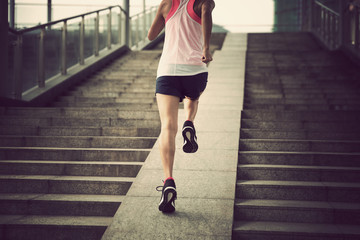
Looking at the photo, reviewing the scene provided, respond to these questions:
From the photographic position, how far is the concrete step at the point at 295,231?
310cm

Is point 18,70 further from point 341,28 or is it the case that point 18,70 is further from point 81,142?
point 341,28

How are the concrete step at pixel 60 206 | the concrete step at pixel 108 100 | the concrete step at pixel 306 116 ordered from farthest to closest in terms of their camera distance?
the concrete step at pixel 108 100, the concrete step at pixel 306 116, the concrete step at pixel 60 206

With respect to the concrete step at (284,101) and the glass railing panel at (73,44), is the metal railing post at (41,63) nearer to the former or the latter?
the glass railing panel at (73,44)

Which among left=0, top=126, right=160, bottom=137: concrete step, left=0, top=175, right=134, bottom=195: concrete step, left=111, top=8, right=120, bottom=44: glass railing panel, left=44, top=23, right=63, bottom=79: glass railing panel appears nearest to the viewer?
left=0, top=175, right=134, bottom=195: concrete step

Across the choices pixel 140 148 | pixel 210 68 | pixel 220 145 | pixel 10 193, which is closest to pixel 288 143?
pixel 220 145

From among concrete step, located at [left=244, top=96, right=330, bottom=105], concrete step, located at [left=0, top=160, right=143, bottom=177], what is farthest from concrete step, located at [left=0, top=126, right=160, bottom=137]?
concrete step, located at [left=244, top=96, right=330, bottom=105]

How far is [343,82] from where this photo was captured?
8.04 metres

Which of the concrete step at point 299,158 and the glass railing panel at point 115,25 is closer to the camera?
the concrete step at point 299,158

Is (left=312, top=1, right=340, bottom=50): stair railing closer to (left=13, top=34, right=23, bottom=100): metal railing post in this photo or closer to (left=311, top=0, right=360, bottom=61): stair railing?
(left=311, top=0, right=360, bottom=61): stair railing

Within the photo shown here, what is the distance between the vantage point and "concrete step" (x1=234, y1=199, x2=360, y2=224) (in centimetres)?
339

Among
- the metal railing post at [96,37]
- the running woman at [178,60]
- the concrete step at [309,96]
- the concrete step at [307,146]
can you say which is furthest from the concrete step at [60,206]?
the metal railing post at [96,37]

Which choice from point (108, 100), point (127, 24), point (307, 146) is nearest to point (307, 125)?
point (307, 146)

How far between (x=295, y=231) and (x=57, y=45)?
6647 mm

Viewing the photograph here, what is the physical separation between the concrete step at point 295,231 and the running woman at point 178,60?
61 cm
